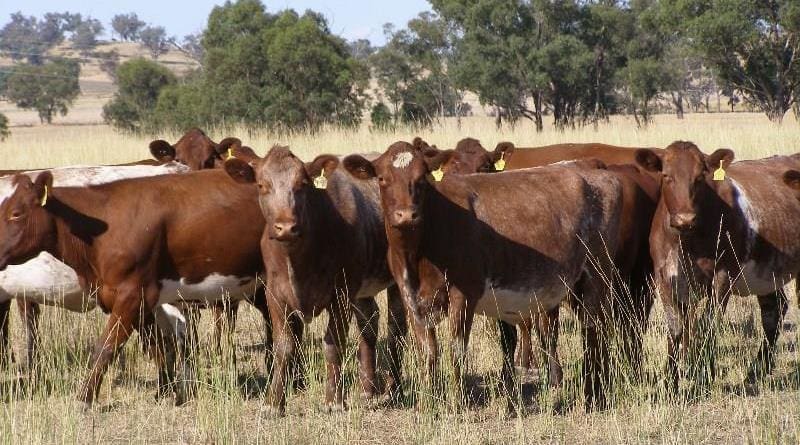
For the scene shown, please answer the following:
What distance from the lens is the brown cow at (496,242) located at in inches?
276

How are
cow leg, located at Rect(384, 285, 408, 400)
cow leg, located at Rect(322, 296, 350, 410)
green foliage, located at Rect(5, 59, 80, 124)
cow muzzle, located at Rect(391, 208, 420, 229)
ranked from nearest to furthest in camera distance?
cow muzzle, located at Rect(391, 208, 420, 229) < cow leg, located at Rect(322, 296, 350, 410) < cow leg, located at Rect(384, 285, 408, 400) < green foliage, located at Rect(5, 59, 80, 124)

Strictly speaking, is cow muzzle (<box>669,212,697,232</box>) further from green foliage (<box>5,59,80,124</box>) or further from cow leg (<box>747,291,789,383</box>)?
green foliage (<box>5,59,80,124</box>)

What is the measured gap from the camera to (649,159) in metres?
8.45

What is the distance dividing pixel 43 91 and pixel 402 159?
68.4 m

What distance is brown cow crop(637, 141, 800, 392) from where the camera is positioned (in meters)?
8.02

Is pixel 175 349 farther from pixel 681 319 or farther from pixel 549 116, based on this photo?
pixel 549 116

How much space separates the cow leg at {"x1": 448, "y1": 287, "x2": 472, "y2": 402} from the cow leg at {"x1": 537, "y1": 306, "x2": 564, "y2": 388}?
39.3 inches

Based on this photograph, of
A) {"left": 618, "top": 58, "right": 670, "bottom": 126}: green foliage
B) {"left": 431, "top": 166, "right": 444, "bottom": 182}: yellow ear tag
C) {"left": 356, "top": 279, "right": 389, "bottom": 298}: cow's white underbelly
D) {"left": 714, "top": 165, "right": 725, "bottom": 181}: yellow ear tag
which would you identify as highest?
{"left": 618, "top": 58, "right": 670, "bottom": 126}: green foliage

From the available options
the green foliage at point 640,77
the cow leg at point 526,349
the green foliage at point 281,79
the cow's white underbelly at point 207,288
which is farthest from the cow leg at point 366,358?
the green foliage at point 640,77

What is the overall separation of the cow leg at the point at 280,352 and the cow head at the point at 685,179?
2.76 metres

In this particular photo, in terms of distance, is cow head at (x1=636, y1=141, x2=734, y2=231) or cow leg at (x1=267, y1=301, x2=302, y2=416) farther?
cow head at (x1=636, y1=141, x2=734, y2=231)

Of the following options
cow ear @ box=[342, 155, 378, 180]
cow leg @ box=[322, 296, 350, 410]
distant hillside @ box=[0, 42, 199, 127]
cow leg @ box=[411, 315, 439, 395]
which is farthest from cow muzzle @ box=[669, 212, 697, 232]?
distant hillside @ box=[0, 42, 199, 127]

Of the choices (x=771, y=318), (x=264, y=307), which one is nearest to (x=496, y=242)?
(x=264, y=307)

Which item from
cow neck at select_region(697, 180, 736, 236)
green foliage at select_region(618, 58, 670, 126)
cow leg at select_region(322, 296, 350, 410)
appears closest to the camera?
cow leg at select_region(322, 296, 350, 410)
